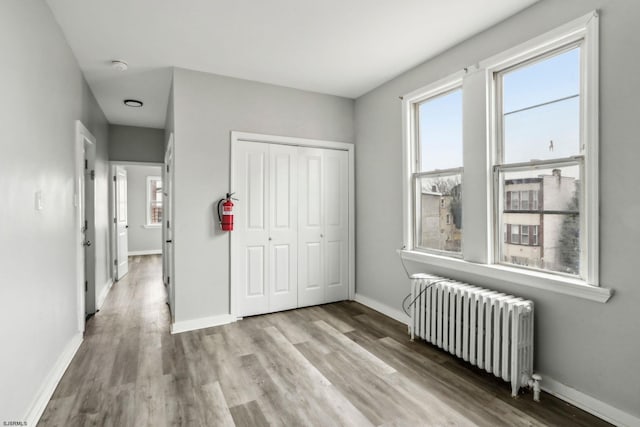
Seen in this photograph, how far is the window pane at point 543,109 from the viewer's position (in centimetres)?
220

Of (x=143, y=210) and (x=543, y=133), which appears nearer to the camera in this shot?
(x=543, y=133)

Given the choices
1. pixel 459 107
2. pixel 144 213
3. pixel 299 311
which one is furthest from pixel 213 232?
pixel 144 213

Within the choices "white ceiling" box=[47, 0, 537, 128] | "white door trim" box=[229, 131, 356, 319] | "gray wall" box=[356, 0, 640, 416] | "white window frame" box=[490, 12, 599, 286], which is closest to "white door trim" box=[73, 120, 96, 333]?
"white ceiling" box=[47, 0, 537, 128]

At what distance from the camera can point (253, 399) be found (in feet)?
7.23

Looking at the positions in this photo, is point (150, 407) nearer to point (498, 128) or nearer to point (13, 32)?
point (13, 32)

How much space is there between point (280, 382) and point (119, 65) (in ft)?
10.8

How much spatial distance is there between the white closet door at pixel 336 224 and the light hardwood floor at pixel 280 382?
789 millimetres

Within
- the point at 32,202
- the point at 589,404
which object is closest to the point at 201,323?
the point at 32,202

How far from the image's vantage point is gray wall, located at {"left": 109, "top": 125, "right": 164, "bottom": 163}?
5.45 m

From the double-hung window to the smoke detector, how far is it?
9.53ft

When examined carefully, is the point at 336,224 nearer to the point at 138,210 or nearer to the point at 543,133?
the point at 543,133

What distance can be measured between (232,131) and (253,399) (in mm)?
2627

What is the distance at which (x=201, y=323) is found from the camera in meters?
3.45

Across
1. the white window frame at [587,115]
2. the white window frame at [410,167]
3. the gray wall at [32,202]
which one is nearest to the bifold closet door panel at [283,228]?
the white window frame at [410,167]
